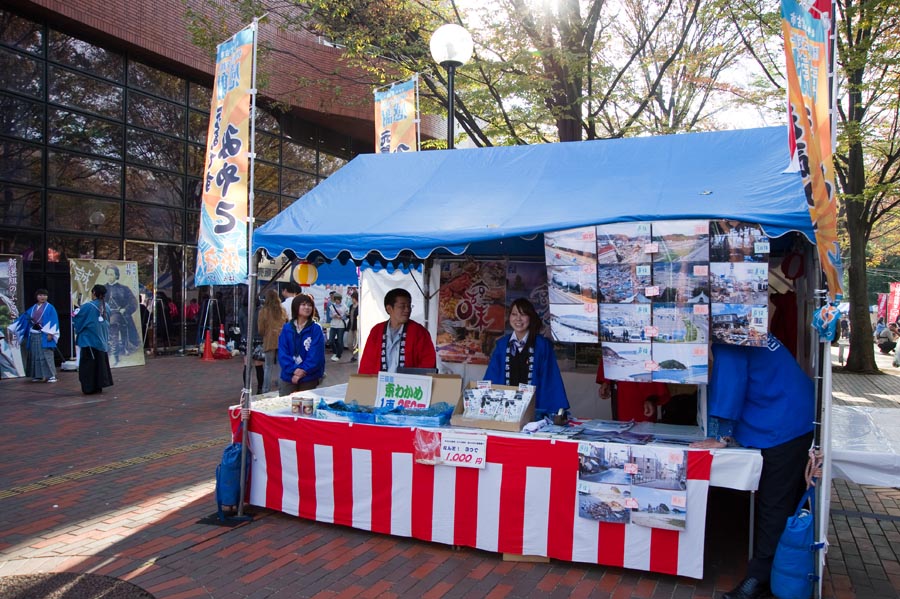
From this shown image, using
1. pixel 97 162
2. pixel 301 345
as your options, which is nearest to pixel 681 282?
pixel 301 345

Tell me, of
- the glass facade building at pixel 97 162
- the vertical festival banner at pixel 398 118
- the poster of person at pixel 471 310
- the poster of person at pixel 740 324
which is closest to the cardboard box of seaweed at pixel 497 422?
the poster of person at pixel 740 324

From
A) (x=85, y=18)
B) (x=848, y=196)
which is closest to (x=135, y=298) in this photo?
(x=85, y=18)

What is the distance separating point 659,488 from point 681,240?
153 centimetres

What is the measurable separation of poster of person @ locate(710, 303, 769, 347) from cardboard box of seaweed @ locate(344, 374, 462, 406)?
6.48 feet

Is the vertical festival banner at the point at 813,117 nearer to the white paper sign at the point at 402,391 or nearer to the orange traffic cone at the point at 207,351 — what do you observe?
the white paper sign at the point at 402,391

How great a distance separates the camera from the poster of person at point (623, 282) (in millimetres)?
4234

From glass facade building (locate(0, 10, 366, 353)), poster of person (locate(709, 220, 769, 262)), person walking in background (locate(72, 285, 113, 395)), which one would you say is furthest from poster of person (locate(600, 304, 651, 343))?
glass facade building (locate(0, 10, 366, 353))

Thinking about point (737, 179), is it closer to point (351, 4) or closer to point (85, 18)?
point (351, 4)

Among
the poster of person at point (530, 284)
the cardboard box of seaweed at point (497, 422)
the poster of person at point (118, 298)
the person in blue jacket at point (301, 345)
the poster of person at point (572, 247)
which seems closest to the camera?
the poster of person at point (572, 247)

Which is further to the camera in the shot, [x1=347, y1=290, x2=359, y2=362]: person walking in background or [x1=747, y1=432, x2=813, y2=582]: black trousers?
[x1=347, y1=290, x2=359, y2=362]: person walking in background

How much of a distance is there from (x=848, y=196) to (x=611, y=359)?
12635 mm

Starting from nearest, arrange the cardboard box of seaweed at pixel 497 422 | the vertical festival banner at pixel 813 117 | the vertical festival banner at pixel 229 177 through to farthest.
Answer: the vertical festival banner at pixel 813 117 → the cardboard box of seaweed at pixel 497 422 → the vertical festival banner at pixel 229 177

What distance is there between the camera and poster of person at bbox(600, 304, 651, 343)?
4.24 m

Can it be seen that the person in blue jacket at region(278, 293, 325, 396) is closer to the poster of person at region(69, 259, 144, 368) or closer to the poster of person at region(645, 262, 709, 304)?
the poster of person at region(645, 262, 709, 304)
